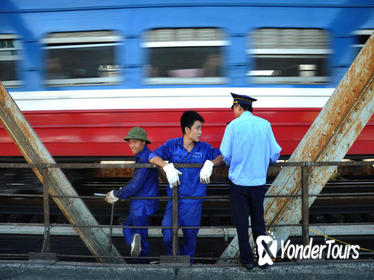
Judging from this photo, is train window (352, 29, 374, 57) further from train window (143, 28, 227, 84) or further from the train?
train window (143, 28, 227, 84)

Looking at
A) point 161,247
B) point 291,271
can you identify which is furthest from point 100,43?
point 291,271

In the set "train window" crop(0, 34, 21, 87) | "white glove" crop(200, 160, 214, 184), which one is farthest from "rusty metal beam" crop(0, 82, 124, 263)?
"train window" crop(0, 34, 21, 87)

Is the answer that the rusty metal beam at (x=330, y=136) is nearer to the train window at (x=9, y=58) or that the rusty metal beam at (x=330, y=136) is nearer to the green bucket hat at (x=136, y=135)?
the green bucket hat at (x=136, y=135)

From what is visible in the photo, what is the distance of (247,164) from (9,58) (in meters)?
4.01

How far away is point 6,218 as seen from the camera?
5520mm

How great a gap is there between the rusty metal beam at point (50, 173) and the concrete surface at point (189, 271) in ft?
0.92

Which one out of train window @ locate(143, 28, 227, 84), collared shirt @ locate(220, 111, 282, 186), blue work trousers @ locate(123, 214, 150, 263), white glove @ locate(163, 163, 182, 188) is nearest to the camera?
collared shirt @ locate(220, 111, 282, 186)

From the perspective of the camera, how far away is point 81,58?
16.4ft

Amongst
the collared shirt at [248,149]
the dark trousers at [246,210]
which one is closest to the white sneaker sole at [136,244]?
the dark trousers at [246,210]

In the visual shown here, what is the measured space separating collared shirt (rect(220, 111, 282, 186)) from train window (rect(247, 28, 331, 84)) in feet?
7.09

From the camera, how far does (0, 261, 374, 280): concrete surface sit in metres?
2.91

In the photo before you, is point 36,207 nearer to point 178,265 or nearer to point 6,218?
point 6,218

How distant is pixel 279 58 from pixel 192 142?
233cm

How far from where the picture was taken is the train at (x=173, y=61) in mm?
4844
